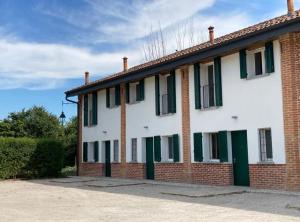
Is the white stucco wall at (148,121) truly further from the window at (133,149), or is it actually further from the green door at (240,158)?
the green door at (240,158)

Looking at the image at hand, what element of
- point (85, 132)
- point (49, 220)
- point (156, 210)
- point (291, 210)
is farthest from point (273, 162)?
point (85, 132)

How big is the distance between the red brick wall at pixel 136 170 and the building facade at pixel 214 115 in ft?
0.16

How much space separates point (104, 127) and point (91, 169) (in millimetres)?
2699

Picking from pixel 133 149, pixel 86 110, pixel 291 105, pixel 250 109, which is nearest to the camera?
pixel 291 105

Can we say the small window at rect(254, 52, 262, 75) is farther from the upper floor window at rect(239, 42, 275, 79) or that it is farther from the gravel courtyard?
the gravel courtyard

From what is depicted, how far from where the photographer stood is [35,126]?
40.1 meters

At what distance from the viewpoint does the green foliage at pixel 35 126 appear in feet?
131

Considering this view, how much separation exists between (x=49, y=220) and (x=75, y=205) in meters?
2.60

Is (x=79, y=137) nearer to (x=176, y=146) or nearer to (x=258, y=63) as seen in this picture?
(x=176, y=146)

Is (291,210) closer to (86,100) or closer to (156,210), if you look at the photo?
(156,210)

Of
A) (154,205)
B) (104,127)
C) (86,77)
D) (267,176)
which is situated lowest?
(154,205)

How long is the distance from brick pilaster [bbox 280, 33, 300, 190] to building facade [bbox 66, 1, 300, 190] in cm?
3

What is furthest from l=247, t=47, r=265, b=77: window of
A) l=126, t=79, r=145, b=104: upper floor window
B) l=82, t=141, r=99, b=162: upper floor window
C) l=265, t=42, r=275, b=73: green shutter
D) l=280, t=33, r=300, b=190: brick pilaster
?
l=82, t=141, r=99, b=162: upper floor window

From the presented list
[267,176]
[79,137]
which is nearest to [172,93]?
[267,176]
